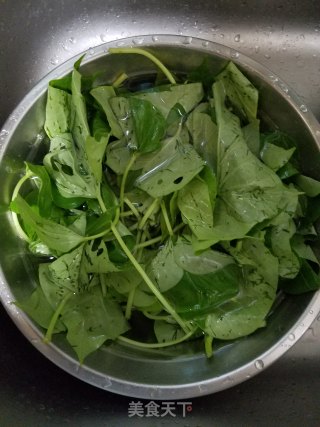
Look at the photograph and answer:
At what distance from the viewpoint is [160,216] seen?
2.25 ft

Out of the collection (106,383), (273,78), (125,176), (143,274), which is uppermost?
(273,78)

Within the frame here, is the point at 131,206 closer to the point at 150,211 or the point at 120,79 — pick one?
the point at 150,211

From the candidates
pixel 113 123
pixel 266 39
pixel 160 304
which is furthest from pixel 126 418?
pixel 266 39

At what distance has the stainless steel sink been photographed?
2.51 ft

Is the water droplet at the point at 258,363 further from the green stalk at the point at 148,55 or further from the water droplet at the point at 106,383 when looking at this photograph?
the green stalk at the point at 148,55

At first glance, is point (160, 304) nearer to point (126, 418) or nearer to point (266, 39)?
point (126, 418)

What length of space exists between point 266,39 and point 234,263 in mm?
465

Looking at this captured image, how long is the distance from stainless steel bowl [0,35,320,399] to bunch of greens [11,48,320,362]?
0.07 feet

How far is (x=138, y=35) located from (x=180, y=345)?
1.52ft

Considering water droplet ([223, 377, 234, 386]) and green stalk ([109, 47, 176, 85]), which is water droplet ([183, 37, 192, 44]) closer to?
green stalk ([109, 47, 176, 85])

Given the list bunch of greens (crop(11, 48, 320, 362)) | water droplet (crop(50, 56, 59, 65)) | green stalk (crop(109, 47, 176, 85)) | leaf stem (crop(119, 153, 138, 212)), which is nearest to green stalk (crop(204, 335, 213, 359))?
bunch of greens (crop(11, 48, 320, 362))

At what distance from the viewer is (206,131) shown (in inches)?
26.8

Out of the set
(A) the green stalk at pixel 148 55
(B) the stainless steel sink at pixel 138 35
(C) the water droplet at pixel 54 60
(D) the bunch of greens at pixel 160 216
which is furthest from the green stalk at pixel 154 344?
(C) the water droplet at pixel 54 60

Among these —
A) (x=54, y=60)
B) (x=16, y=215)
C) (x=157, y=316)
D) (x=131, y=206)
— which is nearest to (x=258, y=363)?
(x=157, y=316)
